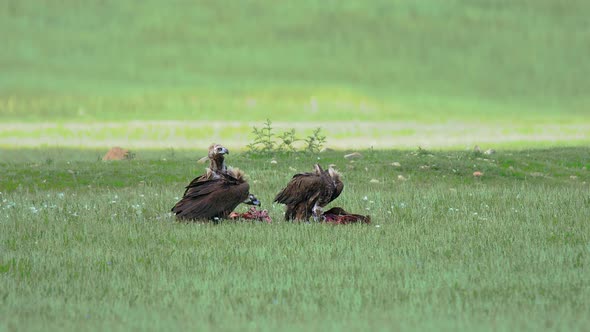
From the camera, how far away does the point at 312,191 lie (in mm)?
16547

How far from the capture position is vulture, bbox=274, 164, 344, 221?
16469 millimetres

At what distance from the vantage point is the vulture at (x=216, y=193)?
16688 millimetres

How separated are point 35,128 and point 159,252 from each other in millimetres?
40582

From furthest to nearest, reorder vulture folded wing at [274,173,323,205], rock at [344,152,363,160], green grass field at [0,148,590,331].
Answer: rock at [344,152,363,160] < vulture folded wing at [274,173,323,205] < green grass field at [0,148,590,331]

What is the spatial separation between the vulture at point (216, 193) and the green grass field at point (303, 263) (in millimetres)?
461

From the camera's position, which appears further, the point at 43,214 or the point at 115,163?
the point at 115,163

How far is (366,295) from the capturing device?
10.8m

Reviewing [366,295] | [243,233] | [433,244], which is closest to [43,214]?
[243,233]

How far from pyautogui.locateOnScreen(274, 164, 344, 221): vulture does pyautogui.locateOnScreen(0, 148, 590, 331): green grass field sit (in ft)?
1.70

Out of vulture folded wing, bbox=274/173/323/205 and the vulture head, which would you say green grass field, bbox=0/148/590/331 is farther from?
the vulture head

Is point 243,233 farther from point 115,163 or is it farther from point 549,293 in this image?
point 115,163

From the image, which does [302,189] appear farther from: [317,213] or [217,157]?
[217,157]

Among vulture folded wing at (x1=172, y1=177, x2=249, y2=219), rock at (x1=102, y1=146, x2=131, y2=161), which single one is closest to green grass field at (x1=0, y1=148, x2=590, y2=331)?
vulture folded wing at (x1=172, y1=177, x2=249, y2=219)

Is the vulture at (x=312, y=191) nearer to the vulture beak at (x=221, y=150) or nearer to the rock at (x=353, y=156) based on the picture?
the vulture beak at (x=221, y=150)
